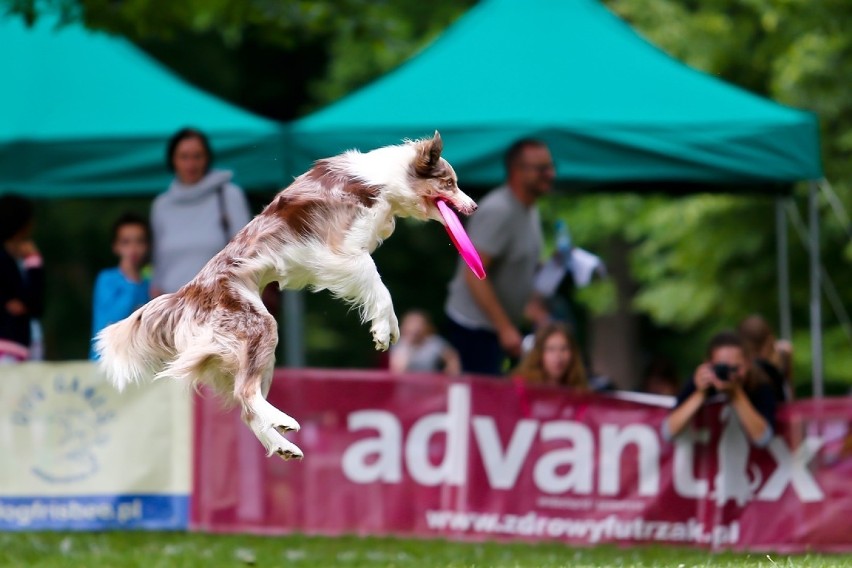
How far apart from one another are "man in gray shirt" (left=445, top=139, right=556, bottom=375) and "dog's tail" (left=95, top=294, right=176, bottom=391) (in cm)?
358

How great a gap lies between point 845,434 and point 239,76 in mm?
16442

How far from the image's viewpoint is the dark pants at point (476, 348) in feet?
29.2

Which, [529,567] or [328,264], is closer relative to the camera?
[328,264]

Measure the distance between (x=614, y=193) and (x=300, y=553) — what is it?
15.8 ft

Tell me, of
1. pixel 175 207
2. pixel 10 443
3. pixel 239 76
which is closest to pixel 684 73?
pixel 175 207

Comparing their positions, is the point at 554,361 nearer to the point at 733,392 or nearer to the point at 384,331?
the point at 733,392

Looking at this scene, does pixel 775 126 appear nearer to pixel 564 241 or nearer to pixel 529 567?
pixel 564 241

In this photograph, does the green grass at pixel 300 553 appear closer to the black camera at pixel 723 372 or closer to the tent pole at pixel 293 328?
the black camera at pixel 723 372

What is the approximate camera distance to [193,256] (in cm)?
856

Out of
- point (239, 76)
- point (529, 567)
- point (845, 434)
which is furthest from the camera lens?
point (239, 76)

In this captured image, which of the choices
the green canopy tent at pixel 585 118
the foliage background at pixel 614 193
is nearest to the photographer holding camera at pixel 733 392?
the green canopy tent at pixel 585 118

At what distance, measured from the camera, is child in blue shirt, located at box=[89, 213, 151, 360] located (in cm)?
877

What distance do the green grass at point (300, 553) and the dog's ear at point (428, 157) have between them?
2.27 metres

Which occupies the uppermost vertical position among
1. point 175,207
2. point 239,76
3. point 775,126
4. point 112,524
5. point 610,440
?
point 239,76
